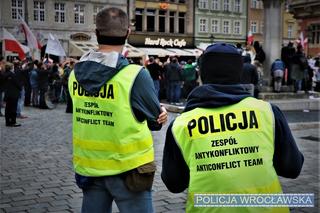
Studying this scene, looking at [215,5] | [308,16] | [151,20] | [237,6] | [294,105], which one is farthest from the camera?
[237,6]

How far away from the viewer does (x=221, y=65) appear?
241 centimetres

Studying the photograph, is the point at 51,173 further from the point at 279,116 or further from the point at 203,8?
the point at 203,8

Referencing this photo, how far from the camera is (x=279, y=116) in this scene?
2.37 metres

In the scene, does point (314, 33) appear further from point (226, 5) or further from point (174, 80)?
point (226, 5)

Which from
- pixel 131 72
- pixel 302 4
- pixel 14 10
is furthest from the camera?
pixel 14 10

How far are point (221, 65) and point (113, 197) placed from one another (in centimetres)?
110

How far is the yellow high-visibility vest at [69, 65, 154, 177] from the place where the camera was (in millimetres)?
2893

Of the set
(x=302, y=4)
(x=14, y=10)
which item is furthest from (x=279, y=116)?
(x=14, y=10)

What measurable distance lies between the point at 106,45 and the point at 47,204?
3.10m

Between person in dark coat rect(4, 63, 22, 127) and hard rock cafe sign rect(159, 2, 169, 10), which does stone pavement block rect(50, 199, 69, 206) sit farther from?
hard rock cafe sign rect(159, 2, 169, 10)

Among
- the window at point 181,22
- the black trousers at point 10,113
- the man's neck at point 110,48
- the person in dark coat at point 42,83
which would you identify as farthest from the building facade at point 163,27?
the man's neck at point 110,48

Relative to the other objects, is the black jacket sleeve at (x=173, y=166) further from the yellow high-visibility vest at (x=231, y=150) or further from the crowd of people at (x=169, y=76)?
the crowd of people at (x=169, y=76)

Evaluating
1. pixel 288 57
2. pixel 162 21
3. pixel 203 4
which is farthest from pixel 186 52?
pixel 288 57

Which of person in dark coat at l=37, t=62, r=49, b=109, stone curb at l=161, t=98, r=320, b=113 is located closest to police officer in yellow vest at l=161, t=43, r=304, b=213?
stone curb at l=161, t=98, r=320, b=113
